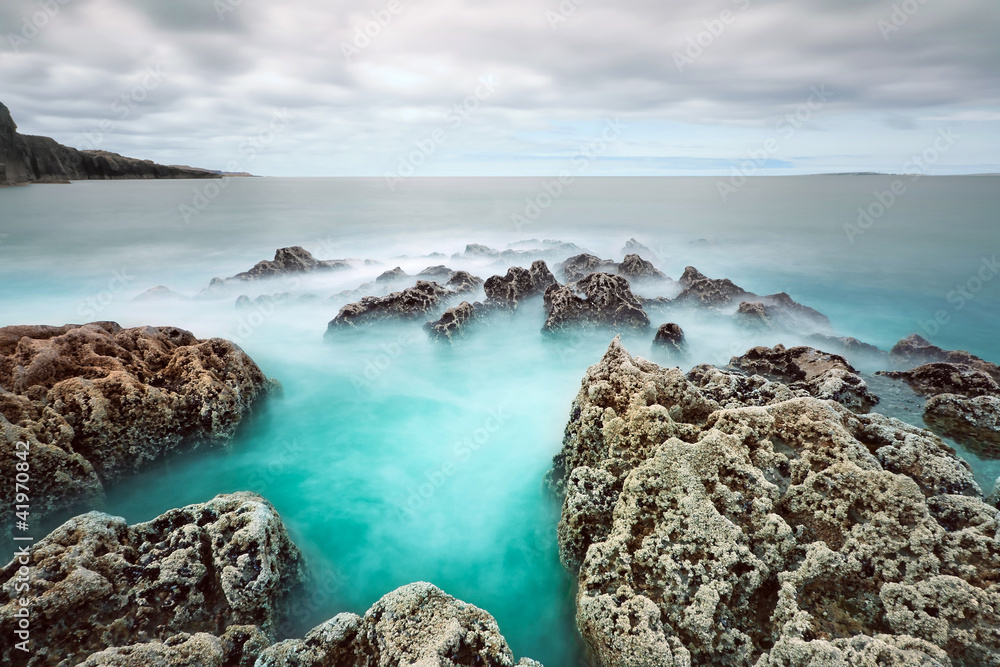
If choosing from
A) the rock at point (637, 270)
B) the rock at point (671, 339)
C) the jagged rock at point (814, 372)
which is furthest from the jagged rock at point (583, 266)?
the jagged rock at point (814, 372)

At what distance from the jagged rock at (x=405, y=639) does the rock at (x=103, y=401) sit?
4.55 metres

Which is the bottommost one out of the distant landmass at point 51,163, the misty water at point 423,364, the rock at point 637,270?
the misty water at point 423,364

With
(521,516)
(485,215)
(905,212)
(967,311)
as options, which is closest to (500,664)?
(521,516)

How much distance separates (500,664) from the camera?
375 cm

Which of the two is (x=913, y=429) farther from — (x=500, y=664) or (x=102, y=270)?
(x=102, y=270)

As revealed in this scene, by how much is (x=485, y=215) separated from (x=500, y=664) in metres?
43.1

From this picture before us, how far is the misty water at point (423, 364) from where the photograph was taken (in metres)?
6.25

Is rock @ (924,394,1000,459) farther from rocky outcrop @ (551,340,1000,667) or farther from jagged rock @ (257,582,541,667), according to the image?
jagged rock @ (257,582,541,667)

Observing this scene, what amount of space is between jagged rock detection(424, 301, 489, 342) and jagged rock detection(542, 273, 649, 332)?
95.6 inches

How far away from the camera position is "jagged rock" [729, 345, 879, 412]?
23.8ft

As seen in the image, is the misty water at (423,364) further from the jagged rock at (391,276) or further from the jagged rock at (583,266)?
the jagged rock at (583,266)

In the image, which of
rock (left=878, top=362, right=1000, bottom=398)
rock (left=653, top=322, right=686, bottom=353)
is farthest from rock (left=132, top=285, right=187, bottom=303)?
rock (left=878, top=362, right=1000, bottom=398)

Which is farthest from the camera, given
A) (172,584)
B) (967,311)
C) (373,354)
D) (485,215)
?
(485,215)

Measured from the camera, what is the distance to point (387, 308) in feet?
47.5
